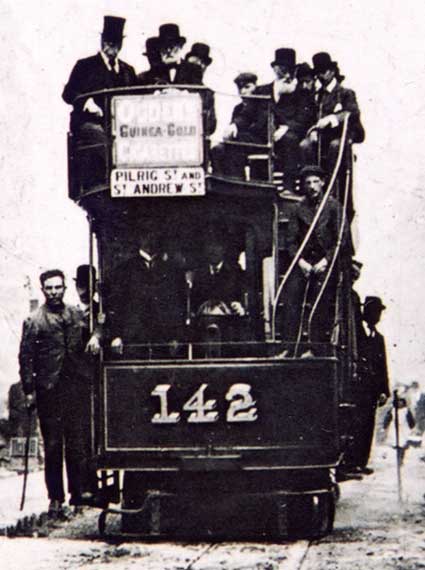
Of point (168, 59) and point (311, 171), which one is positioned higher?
point (168, 59)

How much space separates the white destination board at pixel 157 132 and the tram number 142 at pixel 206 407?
5.25 ft

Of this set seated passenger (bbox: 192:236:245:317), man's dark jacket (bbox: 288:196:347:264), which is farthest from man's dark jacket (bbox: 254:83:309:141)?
seated passenger (bbox: 192:236:245:317)

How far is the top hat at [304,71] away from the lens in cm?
1073

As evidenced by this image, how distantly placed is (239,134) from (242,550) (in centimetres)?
346

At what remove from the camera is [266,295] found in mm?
9641

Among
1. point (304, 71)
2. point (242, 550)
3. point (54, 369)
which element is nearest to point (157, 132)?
point (54, 369)

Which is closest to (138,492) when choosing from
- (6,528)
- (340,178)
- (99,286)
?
(6,528)

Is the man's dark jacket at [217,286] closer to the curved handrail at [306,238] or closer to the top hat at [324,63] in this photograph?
the curved handrail at [306,238]

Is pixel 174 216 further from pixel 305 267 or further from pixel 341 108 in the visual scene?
pixel 341 108

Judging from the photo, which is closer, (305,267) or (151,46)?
(305,267)

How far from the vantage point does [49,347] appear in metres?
9.76

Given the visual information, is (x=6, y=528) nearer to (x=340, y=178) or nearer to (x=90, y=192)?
(x=90, y=192)

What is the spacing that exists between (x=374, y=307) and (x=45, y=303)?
310 centimetres

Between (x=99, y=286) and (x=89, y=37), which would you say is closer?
(x=99, y=286)
